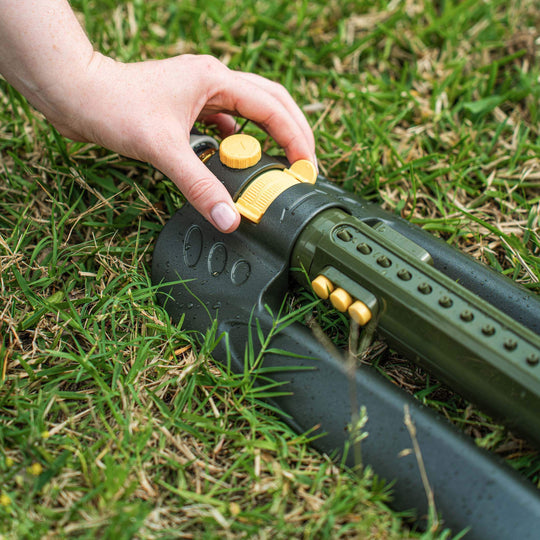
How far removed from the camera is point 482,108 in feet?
8.09

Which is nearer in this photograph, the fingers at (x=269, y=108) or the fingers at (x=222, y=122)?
the fingers at (x=269, y=108)

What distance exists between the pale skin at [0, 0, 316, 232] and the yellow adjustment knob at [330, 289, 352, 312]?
37 cm

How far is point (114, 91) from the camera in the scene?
1642mm

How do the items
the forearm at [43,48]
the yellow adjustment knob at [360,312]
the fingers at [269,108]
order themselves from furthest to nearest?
the fingers at [269,108], the forearm at [43,48], the yellow adjustment knob at [360,312]

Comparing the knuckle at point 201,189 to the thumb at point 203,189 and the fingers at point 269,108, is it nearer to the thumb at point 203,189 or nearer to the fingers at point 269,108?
the thumb at point 203,189


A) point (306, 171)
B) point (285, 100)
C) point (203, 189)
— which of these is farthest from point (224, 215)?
point (285, 100)

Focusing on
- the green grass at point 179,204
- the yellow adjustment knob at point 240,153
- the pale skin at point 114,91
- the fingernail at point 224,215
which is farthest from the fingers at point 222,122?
the fingernail at point 224,215

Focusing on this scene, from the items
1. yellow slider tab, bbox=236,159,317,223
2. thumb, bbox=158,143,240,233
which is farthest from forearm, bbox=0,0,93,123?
yellow slider tab, bbox=236,159,317,223

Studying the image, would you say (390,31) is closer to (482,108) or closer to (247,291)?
(482,108)

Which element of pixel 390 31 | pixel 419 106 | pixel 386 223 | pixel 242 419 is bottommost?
pixel 242 419

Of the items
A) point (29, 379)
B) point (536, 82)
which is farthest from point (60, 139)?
point (536, 82)

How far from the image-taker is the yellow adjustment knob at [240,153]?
1.66 m

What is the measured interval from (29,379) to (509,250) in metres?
1.68

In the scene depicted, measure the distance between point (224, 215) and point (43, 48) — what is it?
29.2 inches
